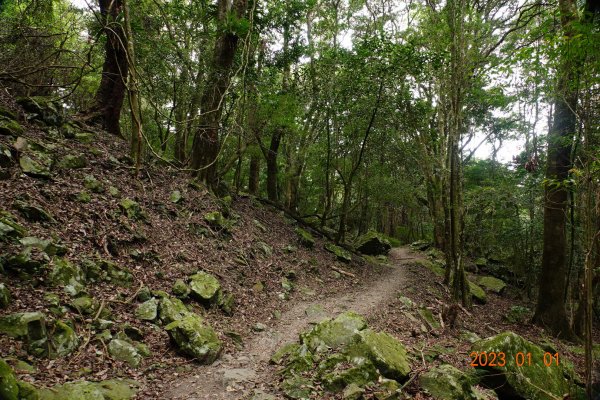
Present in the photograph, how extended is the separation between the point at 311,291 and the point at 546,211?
745 centimetres

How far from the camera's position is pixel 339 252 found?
13922 mm

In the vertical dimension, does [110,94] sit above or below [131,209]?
above

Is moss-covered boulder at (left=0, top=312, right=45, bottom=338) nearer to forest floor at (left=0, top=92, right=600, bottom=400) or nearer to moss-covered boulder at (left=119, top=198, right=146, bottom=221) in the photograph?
forest floor at (left=0, top=92, right=600, bottom=400)

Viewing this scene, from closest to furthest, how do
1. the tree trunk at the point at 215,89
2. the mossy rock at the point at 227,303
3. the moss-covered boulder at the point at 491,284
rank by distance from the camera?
the mossy rock at the point at 227,303 < the tree trunk at the point at 215,89 < the moss-covered boulder at the point at 491,284

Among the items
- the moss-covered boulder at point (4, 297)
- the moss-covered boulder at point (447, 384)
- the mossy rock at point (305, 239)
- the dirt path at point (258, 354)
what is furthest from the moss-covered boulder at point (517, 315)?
the moss-covered boulder at point (4, 297)

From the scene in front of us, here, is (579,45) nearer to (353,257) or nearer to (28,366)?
(28,366)

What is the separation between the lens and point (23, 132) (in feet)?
22.3

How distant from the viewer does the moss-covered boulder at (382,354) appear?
4754 millimetres

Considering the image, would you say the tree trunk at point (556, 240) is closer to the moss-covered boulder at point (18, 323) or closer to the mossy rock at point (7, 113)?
the moss-covered boulder at point (18, 323)

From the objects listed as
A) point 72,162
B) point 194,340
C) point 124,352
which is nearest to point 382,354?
point 194,340

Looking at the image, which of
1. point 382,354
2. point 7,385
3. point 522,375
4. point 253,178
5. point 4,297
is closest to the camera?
point 7,385

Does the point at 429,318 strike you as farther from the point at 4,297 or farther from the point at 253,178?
the point at 253,178

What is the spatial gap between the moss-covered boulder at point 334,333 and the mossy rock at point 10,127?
664 cm

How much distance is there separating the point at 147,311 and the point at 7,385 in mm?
2442
